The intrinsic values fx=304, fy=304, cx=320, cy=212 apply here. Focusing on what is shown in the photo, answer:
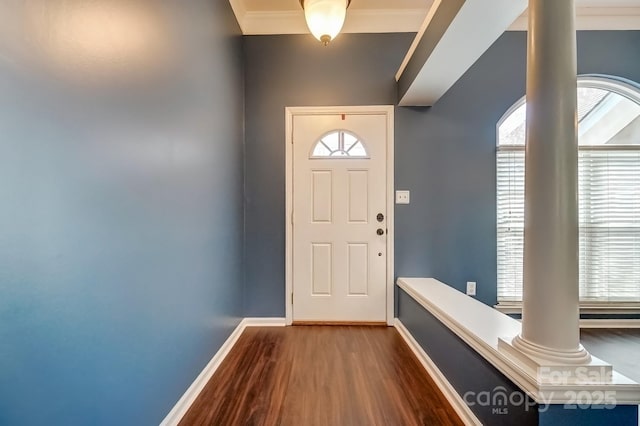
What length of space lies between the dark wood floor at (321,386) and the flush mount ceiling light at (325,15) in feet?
7.63

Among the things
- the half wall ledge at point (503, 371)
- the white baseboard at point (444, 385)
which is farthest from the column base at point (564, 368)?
the white baseboard at point (444, 385)

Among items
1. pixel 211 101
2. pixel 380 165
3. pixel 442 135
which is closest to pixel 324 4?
pixel 211 101

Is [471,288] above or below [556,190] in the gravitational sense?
below

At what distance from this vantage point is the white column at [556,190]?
3.85ft

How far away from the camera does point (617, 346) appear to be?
8.29 ft

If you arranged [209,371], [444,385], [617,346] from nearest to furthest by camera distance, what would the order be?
[444,385], [209,371], [617,346]

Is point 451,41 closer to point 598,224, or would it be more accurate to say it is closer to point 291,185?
point 291,185

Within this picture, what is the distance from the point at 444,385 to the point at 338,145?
7.21ft

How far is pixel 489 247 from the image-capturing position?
2984 mm

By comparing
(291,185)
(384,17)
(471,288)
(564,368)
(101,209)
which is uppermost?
(384,17)

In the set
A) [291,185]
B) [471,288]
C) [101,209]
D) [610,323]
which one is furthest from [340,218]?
[610,323]

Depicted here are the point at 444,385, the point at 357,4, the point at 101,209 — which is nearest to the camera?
the point at 101,209

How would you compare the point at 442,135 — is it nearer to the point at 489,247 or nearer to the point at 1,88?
the point at 489,247

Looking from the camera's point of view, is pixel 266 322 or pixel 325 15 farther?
pixel 266 322
